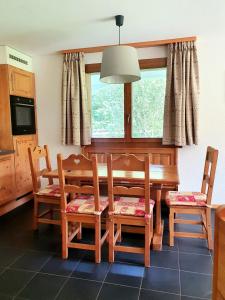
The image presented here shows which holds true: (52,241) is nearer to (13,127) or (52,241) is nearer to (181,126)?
(13,127)

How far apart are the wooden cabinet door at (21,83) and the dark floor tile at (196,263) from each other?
3.14m

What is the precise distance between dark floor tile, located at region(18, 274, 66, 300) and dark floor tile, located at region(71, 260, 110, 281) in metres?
0.15

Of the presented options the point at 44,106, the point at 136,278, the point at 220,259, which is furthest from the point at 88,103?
Answer: the point at 220,259

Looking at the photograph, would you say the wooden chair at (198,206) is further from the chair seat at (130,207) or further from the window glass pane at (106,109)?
the window glass pane at (106,109)

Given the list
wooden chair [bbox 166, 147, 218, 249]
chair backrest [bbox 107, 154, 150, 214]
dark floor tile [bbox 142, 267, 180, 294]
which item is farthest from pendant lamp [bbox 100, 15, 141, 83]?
dark floor tile [bbox 142, 267, 180, 294]

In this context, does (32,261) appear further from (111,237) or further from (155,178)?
(155,178)

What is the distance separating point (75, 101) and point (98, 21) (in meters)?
1.28

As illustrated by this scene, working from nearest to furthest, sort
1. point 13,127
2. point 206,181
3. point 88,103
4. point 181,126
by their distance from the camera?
1. point 206,181
2. point 181,126
3. point 13,127
4. point 88,103

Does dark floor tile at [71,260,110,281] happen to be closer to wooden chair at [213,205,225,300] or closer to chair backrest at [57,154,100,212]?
chair backrest at [57,154,100,212]

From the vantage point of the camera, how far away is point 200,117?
3.46m

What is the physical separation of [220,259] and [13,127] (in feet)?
11.3

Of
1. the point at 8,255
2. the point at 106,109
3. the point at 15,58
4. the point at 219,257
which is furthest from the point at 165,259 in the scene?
the point at 15,58

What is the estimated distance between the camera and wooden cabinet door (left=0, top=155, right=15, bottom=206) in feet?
10.9

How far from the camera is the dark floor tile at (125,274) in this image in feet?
6.37
